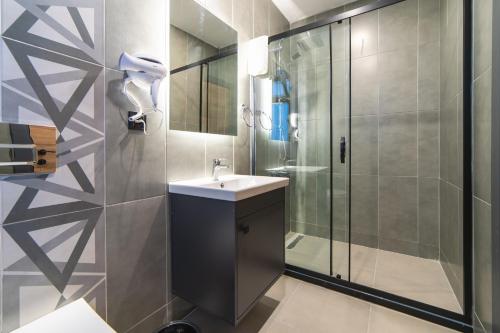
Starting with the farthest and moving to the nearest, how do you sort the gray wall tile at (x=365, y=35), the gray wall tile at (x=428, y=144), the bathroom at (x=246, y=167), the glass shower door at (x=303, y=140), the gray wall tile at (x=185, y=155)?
the gray wall tile at (x=365, y=35)
the gray wall tile at (x=428, y=144)
the glass shower door at (x=303, y=140)
the gray wall tile at (x=185, y=155)
the bathroom at (x=246, y=167)

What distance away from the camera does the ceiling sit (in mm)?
2474

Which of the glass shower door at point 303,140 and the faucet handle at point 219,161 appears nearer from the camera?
the faucet handle at point 219,161

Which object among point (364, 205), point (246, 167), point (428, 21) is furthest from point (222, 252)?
point (428, 21)

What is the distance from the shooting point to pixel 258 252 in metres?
1.34

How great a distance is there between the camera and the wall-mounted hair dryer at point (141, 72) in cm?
105

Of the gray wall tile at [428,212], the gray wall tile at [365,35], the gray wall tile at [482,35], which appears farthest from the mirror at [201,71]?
the gray wall tile at [428,212]

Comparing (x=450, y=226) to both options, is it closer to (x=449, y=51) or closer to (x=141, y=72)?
(x=449, y=51)

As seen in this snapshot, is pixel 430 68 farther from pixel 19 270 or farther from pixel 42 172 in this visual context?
pixel 19 270

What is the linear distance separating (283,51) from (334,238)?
1.90 metres

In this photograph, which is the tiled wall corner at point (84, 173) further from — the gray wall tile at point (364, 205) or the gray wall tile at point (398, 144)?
the gray wall tile at point (398, 144)

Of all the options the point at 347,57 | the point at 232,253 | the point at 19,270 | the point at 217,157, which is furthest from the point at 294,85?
the point at 19,270

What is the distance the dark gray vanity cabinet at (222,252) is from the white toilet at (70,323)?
521 mm

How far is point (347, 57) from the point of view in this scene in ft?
6.69

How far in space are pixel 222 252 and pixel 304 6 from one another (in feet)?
9.15
